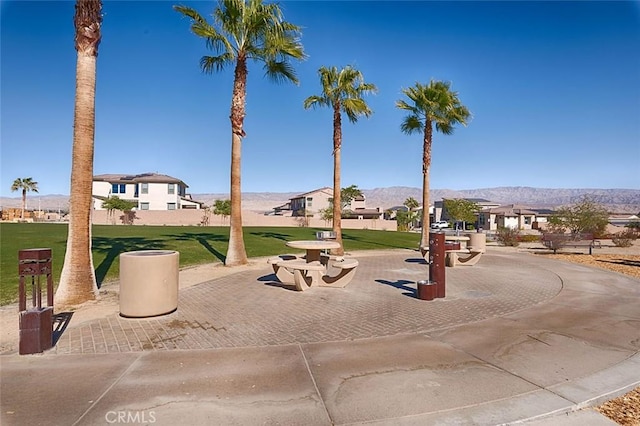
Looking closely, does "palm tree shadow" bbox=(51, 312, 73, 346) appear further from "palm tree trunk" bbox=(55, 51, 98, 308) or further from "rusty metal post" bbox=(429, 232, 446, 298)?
"rusty metal post" bbox=(429, 232, 446, 298)

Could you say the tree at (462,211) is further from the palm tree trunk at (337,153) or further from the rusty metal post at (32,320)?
the rusty metal post at (32,320)

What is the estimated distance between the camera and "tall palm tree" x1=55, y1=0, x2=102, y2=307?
732cm

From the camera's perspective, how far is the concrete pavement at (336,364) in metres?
3.36

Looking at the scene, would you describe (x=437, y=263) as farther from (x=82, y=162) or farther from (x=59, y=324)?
(x=82, y=162)

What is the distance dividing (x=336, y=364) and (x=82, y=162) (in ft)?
20.7

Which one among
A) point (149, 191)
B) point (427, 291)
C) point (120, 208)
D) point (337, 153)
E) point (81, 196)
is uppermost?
point (149, 191)

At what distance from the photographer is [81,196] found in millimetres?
7434

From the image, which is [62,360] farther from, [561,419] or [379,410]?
[561,419]

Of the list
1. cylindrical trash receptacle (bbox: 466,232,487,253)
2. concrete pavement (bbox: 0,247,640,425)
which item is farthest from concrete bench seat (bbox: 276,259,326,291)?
cylindrical trash receptacle (bbox: 466,232,487,253)

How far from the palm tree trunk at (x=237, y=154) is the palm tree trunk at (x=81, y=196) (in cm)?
585

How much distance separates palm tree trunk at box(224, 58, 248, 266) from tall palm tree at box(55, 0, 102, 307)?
19.1 ft

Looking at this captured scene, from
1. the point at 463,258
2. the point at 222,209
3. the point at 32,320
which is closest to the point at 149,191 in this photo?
the point at 222,209

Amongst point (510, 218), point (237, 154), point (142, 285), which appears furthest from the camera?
point (510, 218)

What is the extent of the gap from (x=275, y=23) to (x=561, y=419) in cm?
1300
